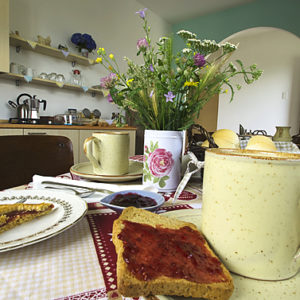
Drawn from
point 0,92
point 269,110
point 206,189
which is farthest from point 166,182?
point 269,110

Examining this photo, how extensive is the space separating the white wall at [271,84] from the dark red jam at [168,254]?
594 cm

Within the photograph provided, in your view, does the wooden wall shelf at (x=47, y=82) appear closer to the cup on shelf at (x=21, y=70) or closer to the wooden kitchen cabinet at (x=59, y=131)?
the cup on shelf at (x=21, y=70)

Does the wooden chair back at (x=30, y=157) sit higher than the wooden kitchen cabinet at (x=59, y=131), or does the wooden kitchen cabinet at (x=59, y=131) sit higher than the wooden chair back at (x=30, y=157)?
the wooden kitchen cabinet at (x=59, y=131)

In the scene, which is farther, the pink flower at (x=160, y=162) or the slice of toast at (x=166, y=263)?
the pink flower at (x=160, y=162)

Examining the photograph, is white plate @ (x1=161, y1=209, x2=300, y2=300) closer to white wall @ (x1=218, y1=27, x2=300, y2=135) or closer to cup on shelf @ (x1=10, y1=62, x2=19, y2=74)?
cup on shelf @ (x1=10, y1=62, x2=19, y2=74)

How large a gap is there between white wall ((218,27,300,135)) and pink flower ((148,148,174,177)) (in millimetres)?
5624

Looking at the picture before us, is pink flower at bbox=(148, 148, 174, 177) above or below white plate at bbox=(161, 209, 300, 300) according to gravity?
above

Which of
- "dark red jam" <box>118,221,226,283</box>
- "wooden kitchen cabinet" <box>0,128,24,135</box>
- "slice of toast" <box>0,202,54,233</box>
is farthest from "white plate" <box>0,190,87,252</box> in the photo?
"wooden kitchen cabinet" <box>0,128,24,135</box>

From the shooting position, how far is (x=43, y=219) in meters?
0.42

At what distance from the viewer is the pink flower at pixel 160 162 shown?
2.13ft

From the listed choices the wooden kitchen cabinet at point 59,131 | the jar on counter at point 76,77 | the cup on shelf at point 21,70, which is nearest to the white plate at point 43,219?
the wooden kitchen cabinet at point 59,131

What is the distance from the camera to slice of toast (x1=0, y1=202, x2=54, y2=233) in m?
0.38

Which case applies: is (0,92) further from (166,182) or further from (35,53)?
(166,182)

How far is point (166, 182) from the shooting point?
0.67 metres
